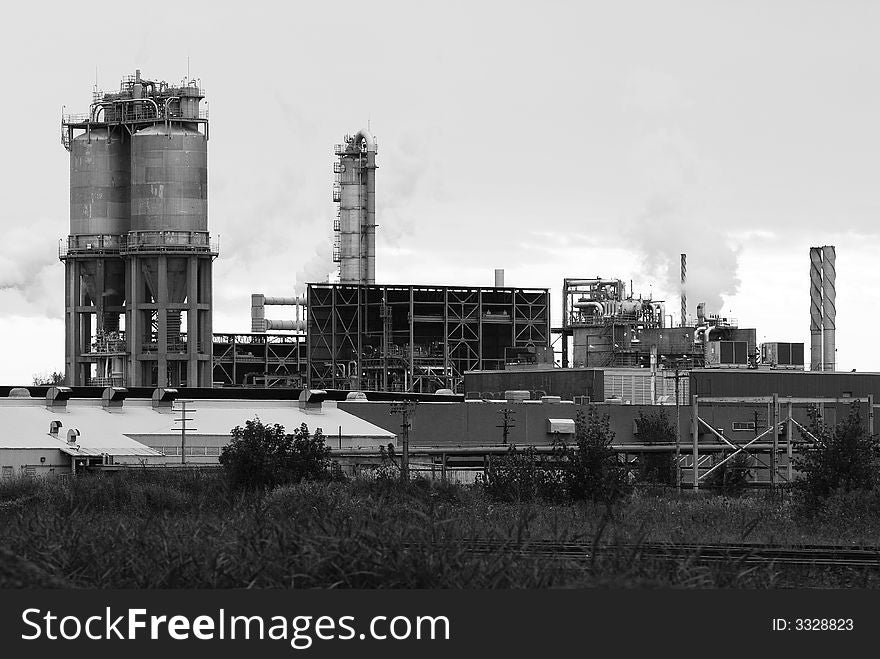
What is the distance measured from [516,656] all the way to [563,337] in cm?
10957

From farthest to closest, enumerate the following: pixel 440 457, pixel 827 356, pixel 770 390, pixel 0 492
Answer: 1. pixel 827 356
2. pixel 770 390
3. pixel 440 457
4. pixel 0 492

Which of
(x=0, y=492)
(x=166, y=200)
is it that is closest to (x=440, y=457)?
(x=0, y=492)

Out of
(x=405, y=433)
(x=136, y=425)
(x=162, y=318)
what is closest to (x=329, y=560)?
(x=405, y=433)

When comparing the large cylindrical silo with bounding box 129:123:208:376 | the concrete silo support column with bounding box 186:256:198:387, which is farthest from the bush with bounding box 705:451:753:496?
the large cylindrical silo with bounding box 129:123:208:376

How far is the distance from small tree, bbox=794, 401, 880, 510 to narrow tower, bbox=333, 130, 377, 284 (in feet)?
239

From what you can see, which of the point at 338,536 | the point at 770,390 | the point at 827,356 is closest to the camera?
the point at 338,536

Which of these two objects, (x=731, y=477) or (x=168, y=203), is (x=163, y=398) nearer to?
(x=168, y=203)

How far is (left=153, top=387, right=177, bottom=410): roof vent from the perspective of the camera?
84.3 m

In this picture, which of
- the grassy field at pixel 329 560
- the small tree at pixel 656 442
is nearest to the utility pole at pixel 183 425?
the small tree at pixel 656 442

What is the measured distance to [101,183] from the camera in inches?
4395

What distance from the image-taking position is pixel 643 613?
842 inches

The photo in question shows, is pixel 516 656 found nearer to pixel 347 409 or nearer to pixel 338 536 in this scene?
pixel 338 536

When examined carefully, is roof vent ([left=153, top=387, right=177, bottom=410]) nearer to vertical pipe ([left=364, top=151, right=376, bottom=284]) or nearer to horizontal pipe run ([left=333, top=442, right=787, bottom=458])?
horizontal pipe run ([left=333, top=442, right=787, bottom=458])

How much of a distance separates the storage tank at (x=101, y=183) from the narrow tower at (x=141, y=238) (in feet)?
0.22
